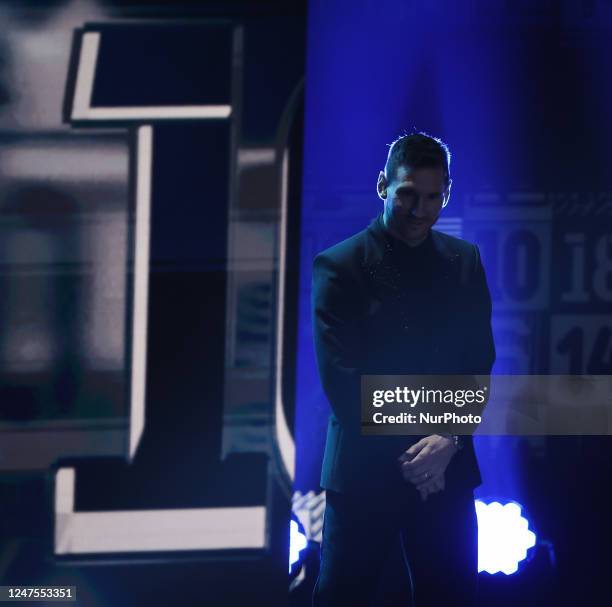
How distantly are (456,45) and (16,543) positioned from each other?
203 cm

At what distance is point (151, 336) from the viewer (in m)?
1.92

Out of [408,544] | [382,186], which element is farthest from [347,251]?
[408,544]

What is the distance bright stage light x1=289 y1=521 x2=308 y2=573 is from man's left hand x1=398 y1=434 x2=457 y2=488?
386mm

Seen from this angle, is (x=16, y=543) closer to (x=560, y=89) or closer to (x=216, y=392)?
(x=216, y=392)

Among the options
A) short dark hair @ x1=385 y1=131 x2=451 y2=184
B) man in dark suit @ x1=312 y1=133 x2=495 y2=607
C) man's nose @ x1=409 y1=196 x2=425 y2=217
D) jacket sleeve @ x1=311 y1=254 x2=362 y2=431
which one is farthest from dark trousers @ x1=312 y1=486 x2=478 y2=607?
short dark hair @ x1=385 y1=131 x2=451 y2=184

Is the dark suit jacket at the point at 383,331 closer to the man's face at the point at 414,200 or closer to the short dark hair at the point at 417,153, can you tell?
the man's face at the point at 414,200

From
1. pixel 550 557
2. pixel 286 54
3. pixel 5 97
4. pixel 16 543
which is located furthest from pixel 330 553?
pixel 5 97

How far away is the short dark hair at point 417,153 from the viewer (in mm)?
1845

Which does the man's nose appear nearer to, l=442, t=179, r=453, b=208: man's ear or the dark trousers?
l=442, t=179, r=453, b=208: man's ear

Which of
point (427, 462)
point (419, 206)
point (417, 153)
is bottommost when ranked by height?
point (427, 462)

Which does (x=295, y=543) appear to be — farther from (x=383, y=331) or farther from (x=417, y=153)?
(x=417, y=153)

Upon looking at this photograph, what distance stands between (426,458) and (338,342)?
43 cm

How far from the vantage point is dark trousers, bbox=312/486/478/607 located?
5.90ft

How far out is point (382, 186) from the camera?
189 cm
